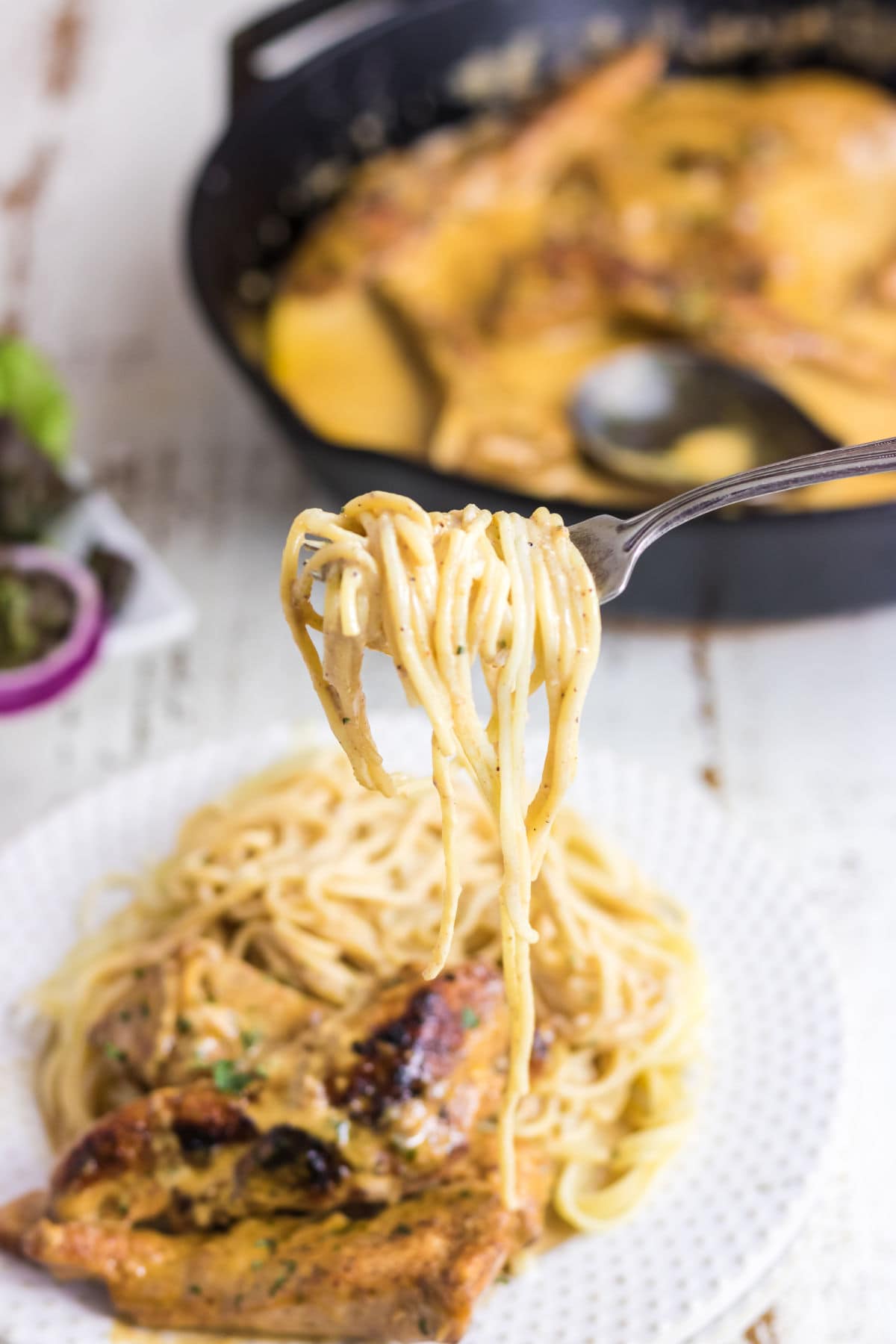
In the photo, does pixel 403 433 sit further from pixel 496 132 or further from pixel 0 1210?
pixel 0 1210

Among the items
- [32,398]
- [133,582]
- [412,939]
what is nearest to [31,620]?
[133,582]

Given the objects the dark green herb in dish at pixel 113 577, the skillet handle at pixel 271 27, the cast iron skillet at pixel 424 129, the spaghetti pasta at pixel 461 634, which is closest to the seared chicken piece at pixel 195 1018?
the spaghetti pasta at pixel 461 634

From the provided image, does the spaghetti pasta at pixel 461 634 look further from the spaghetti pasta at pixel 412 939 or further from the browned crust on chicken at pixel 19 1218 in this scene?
the browned crust on chicken at pixel 19 1218

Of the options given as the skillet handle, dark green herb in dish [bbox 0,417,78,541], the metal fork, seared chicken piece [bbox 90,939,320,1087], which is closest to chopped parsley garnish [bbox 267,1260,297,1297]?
seared chicken piece [bbox 90,939,320,1087]

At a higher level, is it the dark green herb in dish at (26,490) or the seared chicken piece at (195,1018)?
the dark green herb in dish at (26,490)

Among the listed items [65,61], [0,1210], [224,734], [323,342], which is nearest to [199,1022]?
[0,1210]

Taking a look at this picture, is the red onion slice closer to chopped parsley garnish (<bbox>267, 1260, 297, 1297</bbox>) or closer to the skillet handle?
the skillet handle
